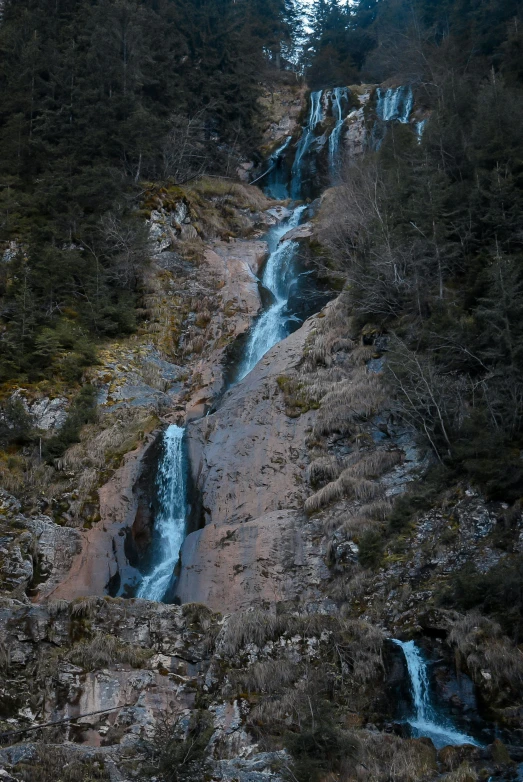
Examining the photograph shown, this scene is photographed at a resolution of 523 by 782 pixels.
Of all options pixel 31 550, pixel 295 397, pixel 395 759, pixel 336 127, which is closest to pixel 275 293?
pixel 295 397

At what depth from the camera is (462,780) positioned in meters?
8.34

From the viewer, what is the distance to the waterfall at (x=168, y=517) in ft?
54.5

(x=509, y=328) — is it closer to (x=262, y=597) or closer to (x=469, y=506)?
(x=469, y=506)

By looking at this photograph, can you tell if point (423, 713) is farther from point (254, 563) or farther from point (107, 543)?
point (107, 543)

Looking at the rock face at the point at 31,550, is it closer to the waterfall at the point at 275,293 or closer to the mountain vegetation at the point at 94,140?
the mountain vegetation at the point at 94,140

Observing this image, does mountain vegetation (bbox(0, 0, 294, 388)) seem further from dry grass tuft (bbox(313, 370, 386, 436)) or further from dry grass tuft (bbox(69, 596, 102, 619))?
dry grass tuft (bbox(69, 596, 102, 619))

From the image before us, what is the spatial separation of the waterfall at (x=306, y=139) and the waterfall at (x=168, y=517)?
2500 cm

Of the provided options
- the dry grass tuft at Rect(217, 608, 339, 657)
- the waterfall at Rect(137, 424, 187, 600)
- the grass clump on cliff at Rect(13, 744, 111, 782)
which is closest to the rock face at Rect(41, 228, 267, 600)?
the waterfall at Rect(137, 424, 187, 600)

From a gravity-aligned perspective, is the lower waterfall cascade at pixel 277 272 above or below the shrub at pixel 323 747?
above

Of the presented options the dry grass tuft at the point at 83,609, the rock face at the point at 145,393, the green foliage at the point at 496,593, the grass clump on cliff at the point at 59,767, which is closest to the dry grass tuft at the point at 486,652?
the green foliage at the point at 496,593

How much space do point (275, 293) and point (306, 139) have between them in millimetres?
18567

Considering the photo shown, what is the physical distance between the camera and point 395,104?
130ft

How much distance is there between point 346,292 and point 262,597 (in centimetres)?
1207

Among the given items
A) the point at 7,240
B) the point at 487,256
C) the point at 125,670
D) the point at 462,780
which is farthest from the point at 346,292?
the point at 462,780
